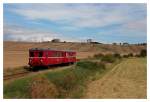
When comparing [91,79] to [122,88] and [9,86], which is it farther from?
[9,86]

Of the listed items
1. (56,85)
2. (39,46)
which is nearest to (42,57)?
(56,85)

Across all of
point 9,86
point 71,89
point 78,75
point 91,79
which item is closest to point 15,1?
point 9,86

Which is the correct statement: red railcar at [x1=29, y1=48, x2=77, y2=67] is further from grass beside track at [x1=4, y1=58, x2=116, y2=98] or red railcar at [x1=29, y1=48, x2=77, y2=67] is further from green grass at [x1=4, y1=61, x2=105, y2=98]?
grass beside track at [x1=4, y1=58, x2=116, y2=98]

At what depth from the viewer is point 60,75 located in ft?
63.1

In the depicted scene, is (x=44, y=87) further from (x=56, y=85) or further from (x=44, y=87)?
(x=56, y=85)

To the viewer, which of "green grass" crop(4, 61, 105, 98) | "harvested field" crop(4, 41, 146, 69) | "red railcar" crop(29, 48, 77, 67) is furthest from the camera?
"harvested field" crop(4, 41, 146, 69)

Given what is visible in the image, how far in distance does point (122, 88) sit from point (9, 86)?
791 cm

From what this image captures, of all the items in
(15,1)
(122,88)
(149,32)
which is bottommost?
(122,88)

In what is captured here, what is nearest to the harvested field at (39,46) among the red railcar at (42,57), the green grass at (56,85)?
the red railcar at (42,57)

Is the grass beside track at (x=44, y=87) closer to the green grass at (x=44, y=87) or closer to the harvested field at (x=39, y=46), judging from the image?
the green grass at (x=44, y=87)

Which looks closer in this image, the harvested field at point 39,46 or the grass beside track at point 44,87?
the grass beside track at point 44,87

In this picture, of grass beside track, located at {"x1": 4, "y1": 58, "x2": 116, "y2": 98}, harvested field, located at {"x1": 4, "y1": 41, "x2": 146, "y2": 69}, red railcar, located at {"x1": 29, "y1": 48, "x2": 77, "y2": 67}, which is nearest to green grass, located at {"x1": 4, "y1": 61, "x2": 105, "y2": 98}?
grass beside track, located at {"x1": 4, "y1": 58, "x2": 116, "y2": 98}

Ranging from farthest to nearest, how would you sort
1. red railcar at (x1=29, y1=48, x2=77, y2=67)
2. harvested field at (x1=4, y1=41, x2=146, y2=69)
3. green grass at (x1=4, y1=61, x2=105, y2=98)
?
harvested field at (x1=4, y1=41, x2=146, y2=69) → red railcar at (x1=29, y1=48, x2=77, y2=67) → green grass at (x1=4, y1=61, x2=105, y2=98)

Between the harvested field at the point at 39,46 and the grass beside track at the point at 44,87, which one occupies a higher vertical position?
the harvested field at the point at 39,46
